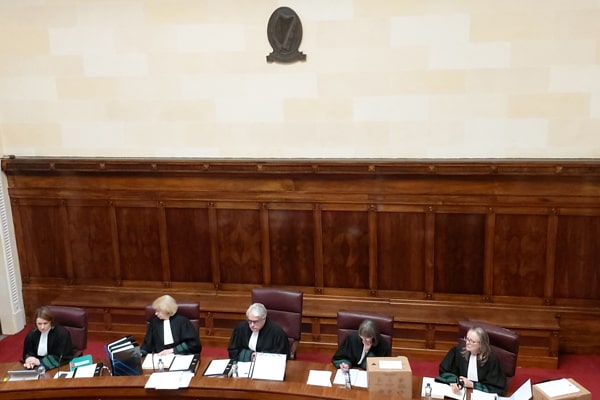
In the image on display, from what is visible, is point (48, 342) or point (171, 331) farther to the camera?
point (171, 331)

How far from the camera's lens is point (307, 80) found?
6.84 m

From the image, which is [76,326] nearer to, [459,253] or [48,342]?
[48,342]

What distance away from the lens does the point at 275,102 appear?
6.96 meters

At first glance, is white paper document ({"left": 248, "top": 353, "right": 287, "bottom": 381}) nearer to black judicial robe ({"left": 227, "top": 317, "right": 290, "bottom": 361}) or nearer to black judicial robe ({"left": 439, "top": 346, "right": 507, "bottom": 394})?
black judicial robe ({"left": 227, "top": 317, "right": 290, "bottom": 361})

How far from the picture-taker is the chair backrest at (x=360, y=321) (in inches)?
230

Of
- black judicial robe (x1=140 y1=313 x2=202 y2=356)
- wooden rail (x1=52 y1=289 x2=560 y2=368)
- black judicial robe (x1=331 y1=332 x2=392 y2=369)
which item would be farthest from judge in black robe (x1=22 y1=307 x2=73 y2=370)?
black judicial robe (x1=331 y1=332 x2=392 y2=369)

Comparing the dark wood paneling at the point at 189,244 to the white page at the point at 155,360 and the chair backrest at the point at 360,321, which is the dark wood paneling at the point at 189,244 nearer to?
the white page at the point at 155,360

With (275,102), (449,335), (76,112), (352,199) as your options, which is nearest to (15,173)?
(76,112)

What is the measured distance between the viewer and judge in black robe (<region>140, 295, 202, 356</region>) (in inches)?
240

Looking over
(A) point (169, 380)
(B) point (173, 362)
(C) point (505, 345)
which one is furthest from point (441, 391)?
(B) point (173, 362)

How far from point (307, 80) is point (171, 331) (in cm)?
297

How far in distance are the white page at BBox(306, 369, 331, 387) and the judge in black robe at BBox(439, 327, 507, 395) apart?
3.28 feet

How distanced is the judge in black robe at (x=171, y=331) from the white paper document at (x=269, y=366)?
800 mm

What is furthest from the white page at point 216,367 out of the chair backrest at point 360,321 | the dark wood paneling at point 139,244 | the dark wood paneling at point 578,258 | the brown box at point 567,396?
the dark wood paneling at point 578,258
